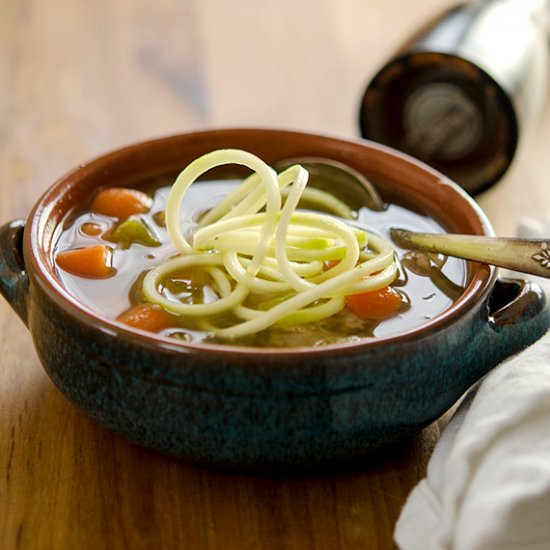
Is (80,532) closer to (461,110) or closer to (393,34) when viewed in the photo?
(461,110)

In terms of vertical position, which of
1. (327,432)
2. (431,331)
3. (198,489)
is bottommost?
(198,489)

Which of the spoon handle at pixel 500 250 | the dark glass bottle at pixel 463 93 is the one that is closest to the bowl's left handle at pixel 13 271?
the spoon handle at pixel 500 250

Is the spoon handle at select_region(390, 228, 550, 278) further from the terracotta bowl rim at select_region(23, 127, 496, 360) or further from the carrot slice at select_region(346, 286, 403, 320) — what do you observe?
the carrot slice at select_region(346, 286, 403, 320)

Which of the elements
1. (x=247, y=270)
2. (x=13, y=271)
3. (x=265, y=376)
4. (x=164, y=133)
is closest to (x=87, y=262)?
(x=13, y=271)

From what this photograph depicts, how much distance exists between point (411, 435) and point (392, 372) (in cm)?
16

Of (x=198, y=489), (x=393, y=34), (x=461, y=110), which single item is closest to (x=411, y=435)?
(x=198, y=489)

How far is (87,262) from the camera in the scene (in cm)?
155

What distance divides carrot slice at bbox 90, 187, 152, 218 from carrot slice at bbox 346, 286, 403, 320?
45 cm

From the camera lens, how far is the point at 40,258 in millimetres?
1456

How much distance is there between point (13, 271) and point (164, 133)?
964 mm

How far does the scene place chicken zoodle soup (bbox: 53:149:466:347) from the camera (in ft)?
4.66

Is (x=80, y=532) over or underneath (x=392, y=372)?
underneath

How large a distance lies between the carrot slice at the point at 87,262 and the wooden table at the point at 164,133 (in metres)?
0.20

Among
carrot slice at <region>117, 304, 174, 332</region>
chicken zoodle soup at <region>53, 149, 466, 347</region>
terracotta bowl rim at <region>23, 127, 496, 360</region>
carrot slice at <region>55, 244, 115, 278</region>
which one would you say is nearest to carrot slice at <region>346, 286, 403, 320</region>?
chicken zoodle soup at <region>53, 149, 466, 347</region>
